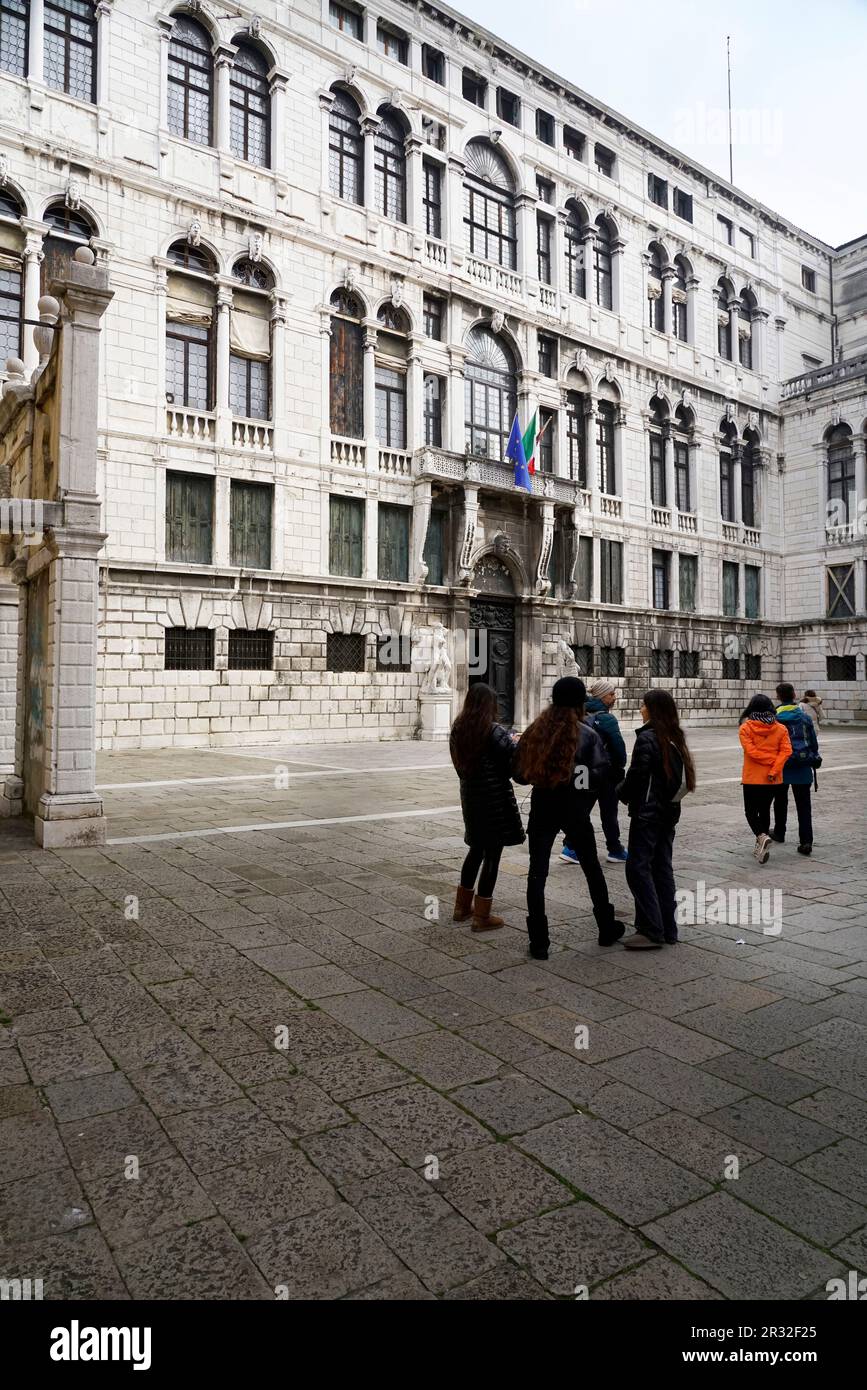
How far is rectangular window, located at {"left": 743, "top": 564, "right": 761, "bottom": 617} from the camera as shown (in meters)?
34.7

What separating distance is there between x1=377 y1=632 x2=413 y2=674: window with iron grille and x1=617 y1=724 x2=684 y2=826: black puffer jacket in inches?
691

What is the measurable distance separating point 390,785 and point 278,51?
20275 mm

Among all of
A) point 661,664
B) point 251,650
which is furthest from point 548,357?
point 251,650

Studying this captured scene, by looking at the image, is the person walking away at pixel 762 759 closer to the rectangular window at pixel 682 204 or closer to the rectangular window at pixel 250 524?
the rectangular window at pixel 250 524

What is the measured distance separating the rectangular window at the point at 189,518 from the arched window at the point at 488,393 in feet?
29.7

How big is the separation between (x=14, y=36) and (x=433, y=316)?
38.9 feet

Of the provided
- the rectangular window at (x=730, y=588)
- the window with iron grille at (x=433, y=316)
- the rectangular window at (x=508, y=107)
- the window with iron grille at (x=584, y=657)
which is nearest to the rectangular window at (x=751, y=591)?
the rectangular window at (x=730, y=588)

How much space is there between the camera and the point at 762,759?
823 cm

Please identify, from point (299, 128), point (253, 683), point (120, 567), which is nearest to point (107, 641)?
point (120, 567)

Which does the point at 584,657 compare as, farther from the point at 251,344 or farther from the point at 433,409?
the point at 251,344

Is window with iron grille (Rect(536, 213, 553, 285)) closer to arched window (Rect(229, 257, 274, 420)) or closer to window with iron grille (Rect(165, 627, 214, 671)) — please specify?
arched window (Rect(229, 257, 274, 420))

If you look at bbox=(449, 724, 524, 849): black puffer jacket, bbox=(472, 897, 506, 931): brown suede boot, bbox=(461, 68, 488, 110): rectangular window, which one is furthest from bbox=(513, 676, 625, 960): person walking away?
bbox=(461, 68, 488, 110): rectangular window

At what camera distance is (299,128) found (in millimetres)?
22094

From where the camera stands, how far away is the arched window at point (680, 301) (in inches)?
1280
